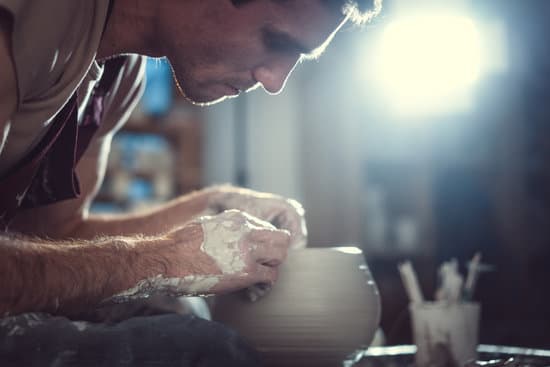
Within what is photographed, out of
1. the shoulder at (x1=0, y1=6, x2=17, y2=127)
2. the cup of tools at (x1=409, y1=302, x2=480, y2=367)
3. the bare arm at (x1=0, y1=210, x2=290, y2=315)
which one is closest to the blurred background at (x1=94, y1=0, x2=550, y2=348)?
the cup of tools at (x1=409, y1=302, x2=480, y2=367)

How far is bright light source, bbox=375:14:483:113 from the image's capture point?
313cm

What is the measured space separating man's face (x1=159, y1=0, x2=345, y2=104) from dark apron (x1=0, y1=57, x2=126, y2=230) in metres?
0.18

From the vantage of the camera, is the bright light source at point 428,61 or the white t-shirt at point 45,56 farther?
the bright light source at point 428,61

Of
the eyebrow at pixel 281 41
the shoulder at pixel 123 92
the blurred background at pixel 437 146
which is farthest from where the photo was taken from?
the blurred background at pixel 437 146

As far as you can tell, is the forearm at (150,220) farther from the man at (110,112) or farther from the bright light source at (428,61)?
the bright light source at (428,61)

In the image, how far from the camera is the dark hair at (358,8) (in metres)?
1.00


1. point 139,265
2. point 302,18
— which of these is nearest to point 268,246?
point 139,265

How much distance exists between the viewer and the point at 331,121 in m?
3.15

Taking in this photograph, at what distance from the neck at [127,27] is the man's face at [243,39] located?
0.08ft

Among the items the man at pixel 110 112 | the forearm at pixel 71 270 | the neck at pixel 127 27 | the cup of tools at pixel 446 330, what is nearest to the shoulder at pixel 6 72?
the man at pixel 110 112

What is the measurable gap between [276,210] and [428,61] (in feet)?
7.53

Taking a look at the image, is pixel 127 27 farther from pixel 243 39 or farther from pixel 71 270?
pixel 71 270

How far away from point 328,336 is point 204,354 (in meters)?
0.19

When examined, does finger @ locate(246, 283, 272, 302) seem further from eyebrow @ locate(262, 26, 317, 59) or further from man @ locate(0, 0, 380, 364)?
eyebrow @ locate(262, 26, 317, 59)
